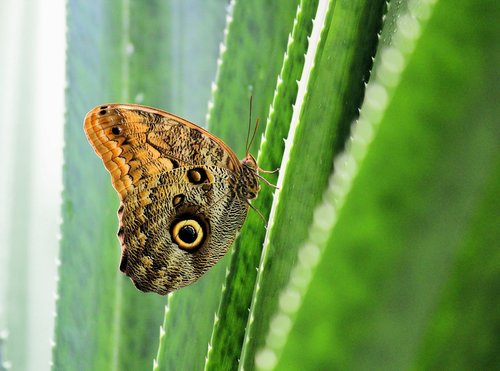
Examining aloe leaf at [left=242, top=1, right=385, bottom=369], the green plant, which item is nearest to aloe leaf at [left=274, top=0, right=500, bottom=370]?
the green plant

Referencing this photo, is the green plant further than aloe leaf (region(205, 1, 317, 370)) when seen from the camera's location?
No

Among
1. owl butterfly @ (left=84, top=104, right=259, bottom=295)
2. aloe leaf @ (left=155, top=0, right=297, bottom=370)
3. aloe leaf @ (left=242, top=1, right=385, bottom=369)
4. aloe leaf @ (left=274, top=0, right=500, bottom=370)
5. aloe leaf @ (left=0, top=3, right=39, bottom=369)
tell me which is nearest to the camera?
aloe leaf @ (left=274, top=0, right=500, bottom=370)

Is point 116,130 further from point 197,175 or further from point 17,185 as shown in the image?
point 17,185

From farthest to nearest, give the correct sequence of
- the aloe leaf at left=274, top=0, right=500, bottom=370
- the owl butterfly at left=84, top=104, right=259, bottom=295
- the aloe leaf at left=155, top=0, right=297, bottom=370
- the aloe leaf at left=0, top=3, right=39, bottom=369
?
the aloe leaf at left=0, top=3, right=39, bottom=369 → the owl butterfly at left=84, top=104, right=259, bottom=295 → the aloe leaf at left=155, top=0, right=297, bottom=370 → the aloe leaf at left=274, top=0, right=500, bottom=370

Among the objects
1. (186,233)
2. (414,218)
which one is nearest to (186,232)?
(186,233)

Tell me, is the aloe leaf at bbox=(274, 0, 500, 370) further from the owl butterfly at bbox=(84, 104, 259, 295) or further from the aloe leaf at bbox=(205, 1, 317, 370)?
the owl butterfly at bbox=(84, 104, 259, 295)

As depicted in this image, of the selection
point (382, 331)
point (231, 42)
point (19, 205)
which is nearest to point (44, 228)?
point (19, 205)

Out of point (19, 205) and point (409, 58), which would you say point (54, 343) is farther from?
point (409, 58)
